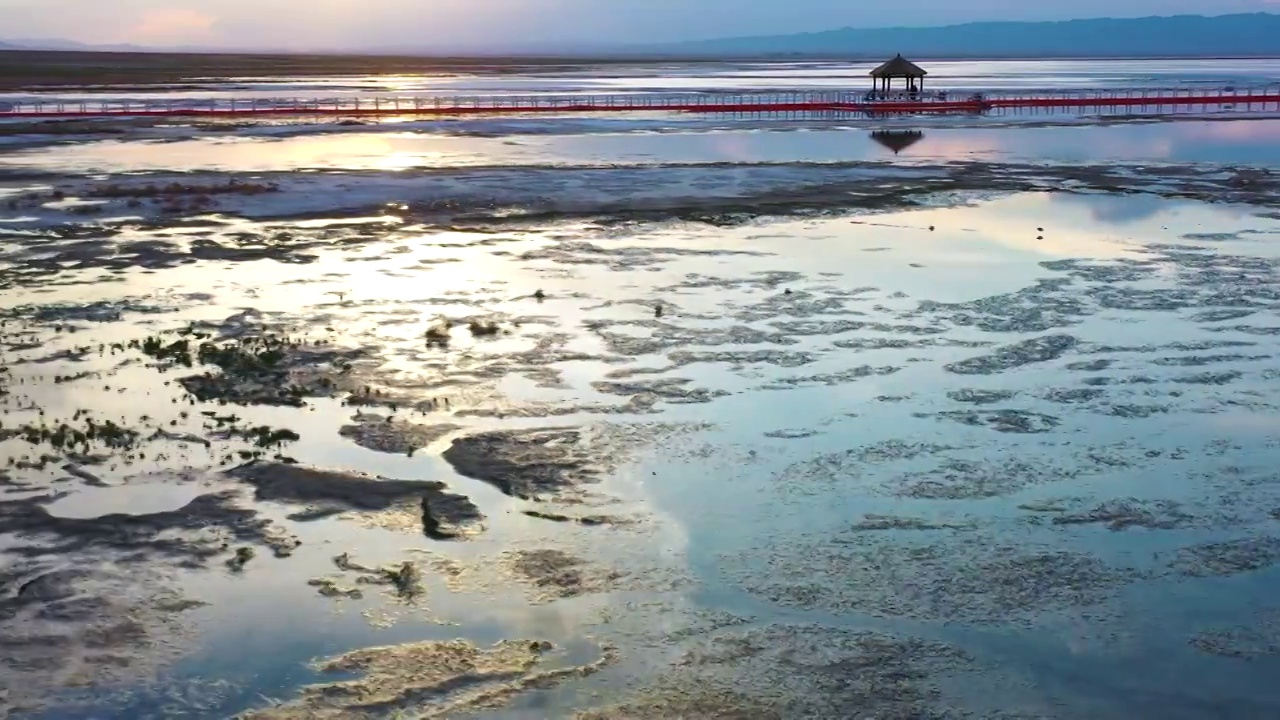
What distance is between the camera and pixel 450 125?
6619 centimetres

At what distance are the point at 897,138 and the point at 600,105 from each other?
1176 inches

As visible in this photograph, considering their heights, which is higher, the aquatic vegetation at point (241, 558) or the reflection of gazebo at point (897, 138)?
the reflection of gazebo at point (897, 138)

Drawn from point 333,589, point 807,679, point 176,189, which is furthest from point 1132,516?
point 176,189

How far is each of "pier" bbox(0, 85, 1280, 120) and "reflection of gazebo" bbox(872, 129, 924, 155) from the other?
39.6 feet

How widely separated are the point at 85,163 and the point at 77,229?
1784 cm

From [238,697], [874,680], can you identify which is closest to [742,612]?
[874,680]

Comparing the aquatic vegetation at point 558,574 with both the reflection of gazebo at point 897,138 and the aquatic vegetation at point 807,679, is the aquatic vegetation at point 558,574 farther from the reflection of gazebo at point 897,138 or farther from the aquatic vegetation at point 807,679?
the reflection of gazebo at point 897,138

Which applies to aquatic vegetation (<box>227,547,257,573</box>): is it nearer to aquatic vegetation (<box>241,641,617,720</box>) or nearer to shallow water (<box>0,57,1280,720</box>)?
shallow water (<box>0,57,1280,720</box>)

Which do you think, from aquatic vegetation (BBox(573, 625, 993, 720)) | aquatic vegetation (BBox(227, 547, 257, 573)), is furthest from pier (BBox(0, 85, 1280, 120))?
aquatic vegetation (BBox(573, 625, 993, 720))

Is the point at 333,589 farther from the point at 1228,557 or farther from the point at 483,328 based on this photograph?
the point at 483,328

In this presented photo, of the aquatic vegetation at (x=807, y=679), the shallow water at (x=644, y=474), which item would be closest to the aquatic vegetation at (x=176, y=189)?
the shallow water at (x=644, y=474)

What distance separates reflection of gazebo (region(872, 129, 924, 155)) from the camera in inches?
2082

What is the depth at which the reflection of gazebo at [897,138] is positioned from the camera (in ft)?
173

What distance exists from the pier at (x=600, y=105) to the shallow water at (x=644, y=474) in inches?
1926
